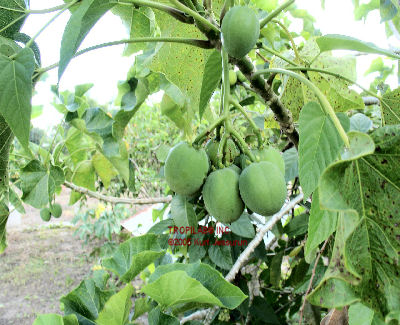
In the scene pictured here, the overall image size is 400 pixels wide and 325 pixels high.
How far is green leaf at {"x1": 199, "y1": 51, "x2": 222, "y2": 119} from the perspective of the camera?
83cm

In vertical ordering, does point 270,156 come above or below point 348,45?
below

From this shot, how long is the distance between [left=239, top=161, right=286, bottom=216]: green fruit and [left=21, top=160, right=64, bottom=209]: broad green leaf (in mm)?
1017

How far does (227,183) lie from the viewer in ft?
2.50

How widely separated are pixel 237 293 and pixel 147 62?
0.74 meters

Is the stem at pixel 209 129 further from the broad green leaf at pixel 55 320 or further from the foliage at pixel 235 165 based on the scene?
the broad green leaf at pixel 55 320

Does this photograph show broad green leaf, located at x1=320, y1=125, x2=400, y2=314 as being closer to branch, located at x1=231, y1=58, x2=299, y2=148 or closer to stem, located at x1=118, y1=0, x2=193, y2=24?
branch, located at x1=231, y1=58, x2=299, y2=148

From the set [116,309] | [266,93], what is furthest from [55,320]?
[266,93]

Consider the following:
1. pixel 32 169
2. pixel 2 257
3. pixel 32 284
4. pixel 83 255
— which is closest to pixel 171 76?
pixel 32 169

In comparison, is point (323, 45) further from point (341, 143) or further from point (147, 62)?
point (147, 62)

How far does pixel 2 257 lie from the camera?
18.8ft

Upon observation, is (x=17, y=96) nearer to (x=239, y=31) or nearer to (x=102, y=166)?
(x=239, y=31)

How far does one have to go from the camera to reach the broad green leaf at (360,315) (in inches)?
28.0

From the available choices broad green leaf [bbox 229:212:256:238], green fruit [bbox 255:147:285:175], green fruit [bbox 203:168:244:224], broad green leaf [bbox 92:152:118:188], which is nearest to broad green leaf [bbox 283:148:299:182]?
broad green leaf [bbox 229:212:256:238]

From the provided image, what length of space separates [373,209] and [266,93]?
383 mm
